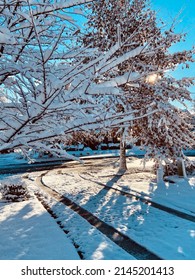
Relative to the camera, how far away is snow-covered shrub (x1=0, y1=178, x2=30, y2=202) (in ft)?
30.9

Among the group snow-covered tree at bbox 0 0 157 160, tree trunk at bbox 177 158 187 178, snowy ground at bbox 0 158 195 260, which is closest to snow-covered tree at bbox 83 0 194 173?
tree trunk at bbox 177 158 187 178

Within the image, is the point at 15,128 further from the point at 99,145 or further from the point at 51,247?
the point at 99,145

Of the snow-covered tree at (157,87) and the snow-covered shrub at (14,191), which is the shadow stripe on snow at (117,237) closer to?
the snow-covered shrub at (14,191)

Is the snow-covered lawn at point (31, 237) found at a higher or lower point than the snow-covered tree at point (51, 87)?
lower

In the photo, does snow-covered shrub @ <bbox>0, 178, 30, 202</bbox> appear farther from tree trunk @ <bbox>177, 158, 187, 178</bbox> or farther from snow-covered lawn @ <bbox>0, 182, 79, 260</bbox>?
tree trunk @ <bbox>177, 158, 187, 178</bbox>

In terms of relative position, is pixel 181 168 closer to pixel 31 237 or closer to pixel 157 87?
pixel 157 87

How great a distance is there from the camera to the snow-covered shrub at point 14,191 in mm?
9422

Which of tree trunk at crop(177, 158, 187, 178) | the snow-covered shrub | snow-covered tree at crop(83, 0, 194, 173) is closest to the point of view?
the snow-covered shrub

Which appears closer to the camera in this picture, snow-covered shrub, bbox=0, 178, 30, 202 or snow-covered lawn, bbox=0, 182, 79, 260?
snow-covered lawn, bbox=0, 182, 79, 260

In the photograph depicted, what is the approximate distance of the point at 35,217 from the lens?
23.2ft

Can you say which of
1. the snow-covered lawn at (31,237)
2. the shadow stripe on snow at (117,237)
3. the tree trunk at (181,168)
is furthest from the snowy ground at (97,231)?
the tree trunk at (181,168)

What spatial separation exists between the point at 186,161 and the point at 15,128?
443 inches

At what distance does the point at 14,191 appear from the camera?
9656 mm
